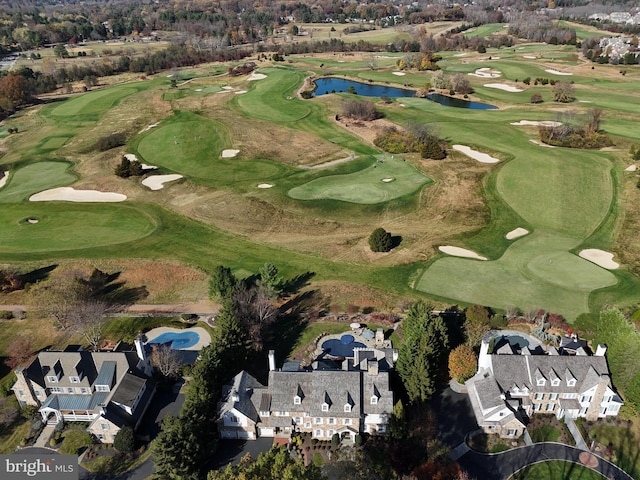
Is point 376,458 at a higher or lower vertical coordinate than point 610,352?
lower

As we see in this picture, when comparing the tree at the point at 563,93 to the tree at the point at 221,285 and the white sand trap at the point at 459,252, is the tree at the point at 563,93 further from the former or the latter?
the tree at the point at 221,285

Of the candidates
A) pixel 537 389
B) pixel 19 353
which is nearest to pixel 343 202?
pixel 537 389

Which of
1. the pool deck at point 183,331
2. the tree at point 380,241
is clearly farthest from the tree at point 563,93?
the pool deck at point 183,331

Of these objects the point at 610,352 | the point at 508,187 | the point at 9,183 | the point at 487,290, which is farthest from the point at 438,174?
the point at 9,183

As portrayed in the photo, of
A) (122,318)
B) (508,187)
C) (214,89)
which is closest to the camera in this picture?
(122,318)

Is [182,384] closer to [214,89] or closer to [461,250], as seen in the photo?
[461,250]

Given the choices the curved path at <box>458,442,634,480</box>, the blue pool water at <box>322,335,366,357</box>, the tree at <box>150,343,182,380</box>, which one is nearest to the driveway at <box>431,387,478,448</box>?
the curved path at <box>458,442,634,480</box>

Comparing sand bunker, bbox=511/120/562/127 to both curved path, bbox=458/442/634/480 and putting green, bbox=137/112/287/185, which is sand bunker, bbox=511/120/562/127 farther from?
curved path, bbox=458/442/634/480

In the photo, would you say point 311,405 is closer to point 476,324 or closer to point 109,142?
point 476,324
